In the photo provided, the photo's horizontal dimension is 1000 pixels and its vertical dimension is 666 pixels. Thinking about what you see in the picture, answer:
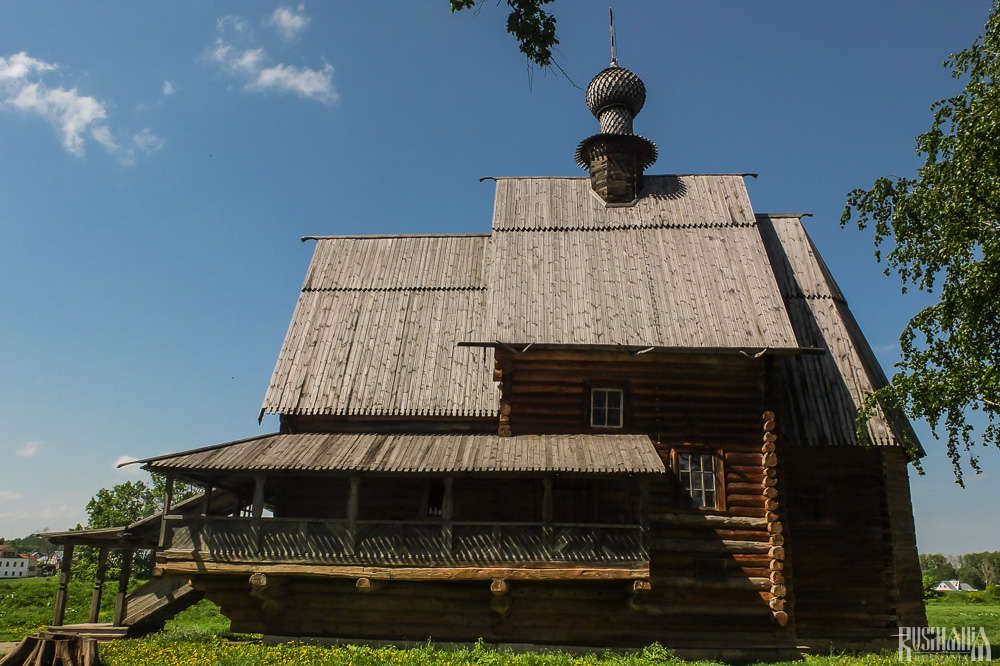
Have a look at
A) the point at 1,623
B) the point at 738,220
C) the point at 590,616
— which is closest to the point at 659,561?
the point at 590,616

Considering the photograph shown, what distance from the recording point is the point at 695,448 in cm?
1516

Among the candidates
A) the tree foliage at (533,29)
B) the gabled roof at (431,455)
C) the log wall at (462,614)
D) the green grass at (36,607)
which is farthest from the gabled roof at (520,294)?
the green grass at (36,607)

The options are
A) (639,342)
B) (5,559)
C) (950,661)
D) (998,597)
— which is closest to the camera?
(950,661)

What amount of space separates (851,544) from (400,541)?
10428 mm

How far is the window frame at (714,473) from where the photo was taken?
14820mm

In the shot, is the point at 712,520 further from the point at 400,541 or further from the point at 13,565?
the point at 13,565

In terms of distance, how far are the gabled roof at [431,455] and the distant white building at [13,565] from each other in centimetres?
11197

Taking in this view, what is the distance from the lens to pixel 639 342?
1570 centimetres

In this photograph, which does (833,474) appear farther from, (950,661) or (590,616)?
(590,616)

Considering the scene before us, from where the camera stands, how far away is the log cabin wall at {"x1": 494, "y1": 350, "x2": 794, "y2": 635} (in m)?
14.3

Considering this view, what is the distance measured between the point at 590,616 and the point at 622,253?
9.37 m

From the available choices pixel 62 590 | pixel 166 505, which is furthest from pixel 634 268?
pixel 62 590

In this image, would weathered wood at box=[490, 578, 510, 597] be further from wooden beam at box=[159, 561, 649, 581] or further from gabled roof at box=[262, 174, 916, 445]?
gabled roof at box=[262, 174, 916, 445]

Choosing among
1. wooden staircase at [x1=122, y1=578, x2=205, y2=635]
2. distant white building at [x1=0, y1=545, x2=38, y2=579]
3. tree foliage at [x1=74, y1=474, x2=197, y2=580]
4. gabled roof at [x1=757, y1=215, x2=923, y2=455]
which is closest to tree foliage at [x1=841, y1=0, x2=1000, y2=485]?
gabled roof at [x1=757, y1=215, x2=923, y2=455]
